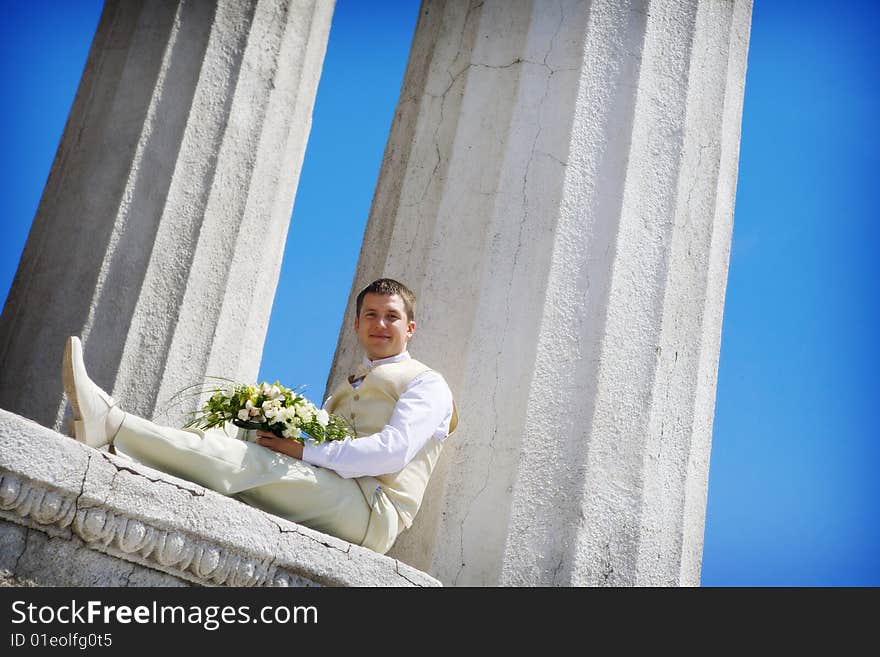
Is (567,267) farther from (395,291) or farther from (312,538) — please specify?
(312,538)

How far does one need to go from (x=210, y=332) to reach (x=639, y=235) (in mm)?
3120

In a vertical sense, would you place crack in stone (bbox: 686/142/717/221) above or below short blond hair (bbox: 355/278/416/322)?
above

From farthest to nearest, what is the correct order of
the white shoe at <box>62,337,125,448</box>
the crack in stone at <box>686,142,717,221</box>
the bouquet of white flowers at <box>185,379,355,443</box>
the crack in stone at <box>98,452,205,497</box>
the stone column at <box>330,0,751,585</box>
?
the crack in stone at <box>686,142,717,221</box> < the stone column at <box>330,0,751,585</box> < the bouquet of white flowers at <box>185,379,355,443</box> < the white shoe at <box>62,337,125,448</box> < the crack in stone at <box>98,452,205,497</box>

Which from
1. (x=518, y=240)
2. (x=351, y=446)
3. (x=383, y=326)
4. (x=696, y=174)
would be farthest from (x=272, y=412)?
(x=696, y=174)

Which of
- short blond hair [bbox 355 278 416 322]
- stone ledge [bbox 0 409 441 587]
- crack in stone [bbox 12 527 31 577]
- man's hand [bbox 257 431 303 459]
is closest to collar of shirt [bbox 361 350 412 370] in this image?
short blond hair [bbox 355 278 416 322]

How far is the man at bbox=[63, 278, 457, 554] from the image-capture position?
5.52 m

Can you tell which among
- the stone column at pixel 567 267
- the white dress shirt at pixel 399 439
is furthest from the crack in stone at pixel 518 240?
the white dress shirt at pixel 399 439

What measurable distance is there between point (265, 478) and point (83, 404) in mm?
971

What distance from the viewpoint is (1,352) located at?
8750 mm

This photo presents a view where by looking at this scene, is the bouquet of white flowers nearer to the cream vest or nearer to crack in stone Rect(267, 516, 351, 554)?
the cream vest

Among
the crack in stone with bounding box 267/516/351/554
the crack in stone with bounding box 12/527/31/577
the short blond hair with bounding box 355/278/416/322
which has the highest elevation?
the short blond hair with bounding box 355/278/416/322

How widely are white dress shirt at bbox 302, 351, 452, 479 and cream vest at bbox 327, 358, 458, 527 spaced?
0.24 ft

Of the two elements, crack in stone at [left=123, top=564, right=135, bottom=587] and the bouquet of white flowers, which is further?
the bouquet of white flowers

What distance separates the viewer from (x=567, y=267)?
7301 millimetres
